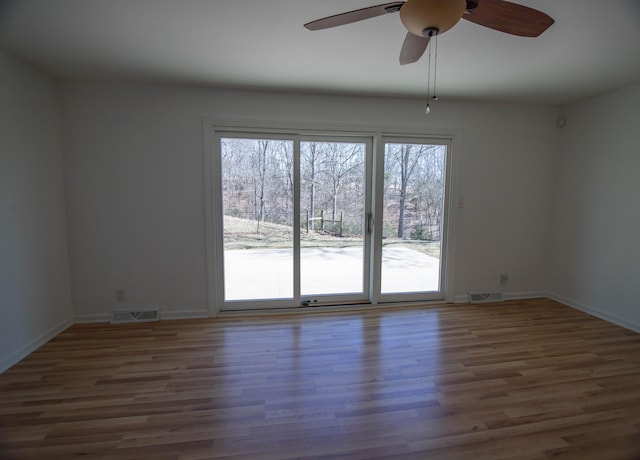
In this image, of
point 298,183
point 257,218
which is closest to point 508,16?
point 298,183

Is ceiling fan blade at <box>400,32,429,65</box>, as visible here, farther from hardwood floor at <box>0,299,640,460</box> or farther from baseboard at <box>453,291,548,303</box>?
baseboard at <box>453,291,548,303</box>

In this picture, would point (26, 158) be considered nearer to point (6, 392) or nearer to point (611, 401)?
point (6, 392)

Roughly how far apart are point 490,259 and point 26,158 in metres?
4.94

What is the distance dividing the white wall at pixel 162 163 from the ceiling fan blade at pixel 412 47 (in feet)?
4.92

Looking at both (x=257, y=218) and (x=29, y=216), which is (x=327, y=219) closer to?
(x=257, y=218)

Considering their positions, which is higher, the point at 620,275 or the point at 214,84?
the point at 214,84

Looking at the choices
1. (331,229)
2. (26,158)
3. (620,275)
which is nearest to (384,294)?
(331,229)

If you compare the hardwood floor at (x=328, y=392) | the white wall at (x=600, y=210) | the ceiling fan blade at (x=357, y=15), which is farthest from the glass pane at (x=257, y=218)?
the white wall at (x=600, y=210)

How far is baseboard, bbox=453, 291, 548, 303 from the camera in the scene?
3785 millimetres

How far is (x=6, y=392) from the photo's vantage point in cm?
203

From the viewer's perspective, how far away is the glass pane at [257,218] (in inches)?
131

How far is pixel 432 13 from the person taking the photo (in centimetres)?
121

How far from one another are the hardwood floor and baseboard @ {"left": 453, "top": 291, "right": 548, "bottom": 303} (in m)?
0.62

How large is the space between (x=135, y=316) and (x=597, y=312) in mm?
5113
